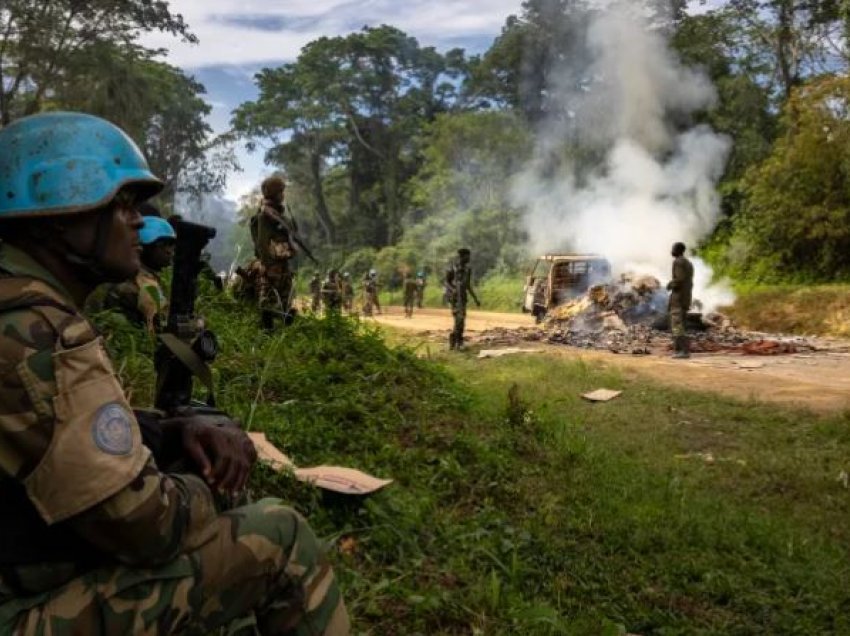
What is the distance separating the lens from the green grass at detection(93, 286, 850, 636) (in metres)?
3.15

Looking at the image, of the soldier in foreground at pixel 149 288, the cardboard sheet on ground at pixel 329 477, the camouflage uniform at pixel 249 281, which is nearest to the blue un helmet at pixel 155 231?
the soldier in foreground at pixel 149 288

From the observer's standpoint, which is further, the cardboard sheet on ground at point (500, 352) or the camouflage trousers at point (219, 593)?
the cardboard sheet on ground at point (500, 352)

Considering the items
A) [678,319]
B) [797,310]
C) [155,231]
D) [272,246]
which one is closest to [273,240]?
[272,246]

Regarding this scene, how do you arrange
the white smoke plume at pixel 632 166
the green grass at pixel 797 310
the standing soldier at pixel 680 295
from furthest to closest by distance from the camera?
the white smoke plume at pixel 632 166, the green grass at pixel 797 310, the standing soldier at pixel 680 295

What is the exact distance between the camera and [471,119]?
1278 inches

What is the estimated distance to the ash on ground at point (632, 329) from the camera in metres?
13.5

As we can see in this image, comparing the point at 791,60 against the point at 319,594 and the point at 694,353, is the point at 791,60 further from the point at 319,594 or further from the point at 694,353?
the point at 319,594

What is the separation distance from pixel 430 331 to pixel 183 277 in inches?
594

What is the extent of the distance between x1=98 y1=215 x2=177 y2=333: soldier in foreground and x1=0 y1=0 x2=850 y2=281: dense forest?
31.4 ft

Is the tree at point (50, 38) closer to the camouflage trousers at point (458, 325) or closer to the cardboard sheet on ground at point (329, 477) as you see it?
the camouflage trousers at point (458, 325)

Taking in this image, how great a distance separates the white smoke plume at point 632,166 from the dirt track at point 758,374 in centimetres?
922

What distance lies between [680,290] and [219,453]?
37.4 feet

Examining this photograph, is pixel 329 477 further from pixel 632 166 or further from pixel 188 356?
pixel 632 166

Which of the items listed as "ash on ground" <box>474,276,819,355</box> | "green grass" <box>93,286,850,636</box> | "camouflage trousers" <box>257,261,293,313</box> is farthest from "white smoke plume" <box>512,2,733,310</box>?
"green grass" <box>93,286,850,636</box>
